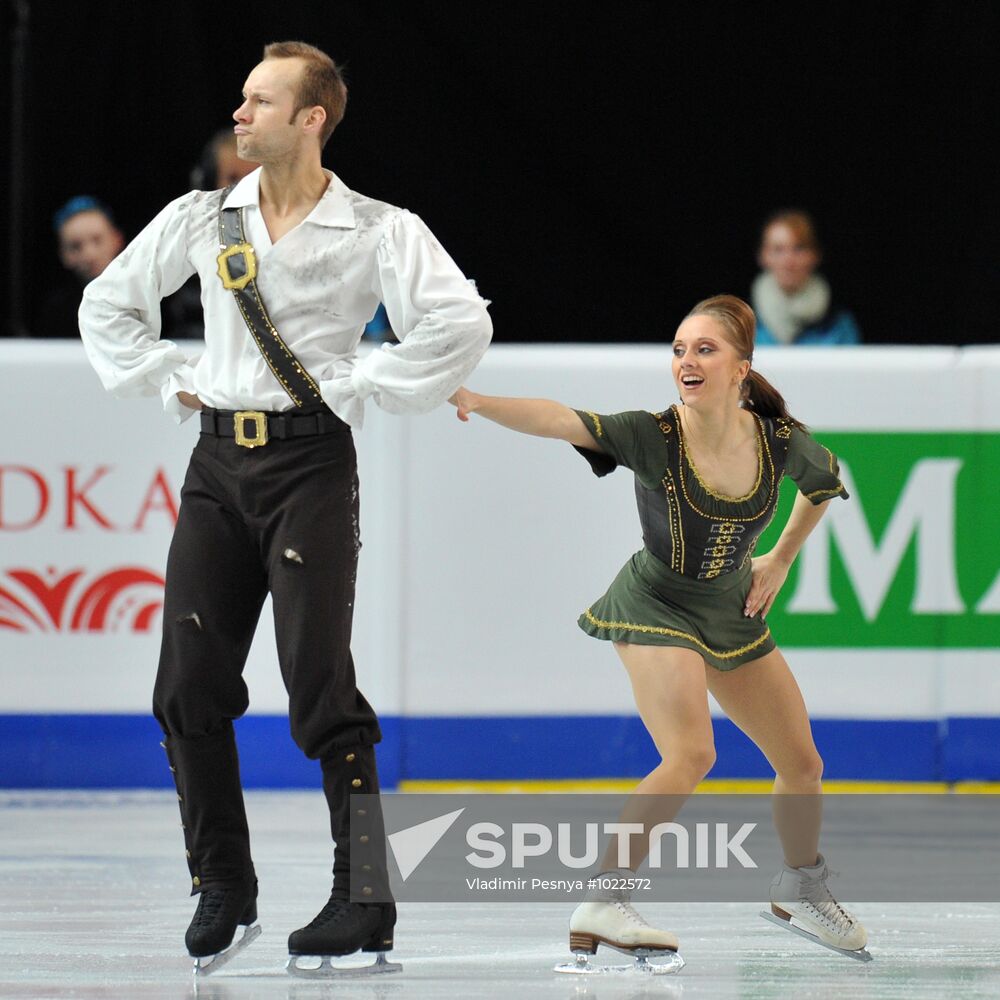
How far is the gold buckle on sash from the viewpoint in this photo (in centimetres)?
351

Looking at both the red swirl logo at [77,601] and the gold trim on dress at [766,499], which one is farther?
the red swirl logo at [77,601]

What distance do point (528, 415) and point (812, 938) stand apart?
1.19 metres

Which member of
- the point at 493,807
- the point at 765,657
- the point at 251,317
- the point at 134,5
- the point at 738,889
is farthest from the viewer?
the point at 134,5

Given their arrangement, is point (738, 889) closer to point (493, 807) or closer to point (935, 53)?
point (493, 807)

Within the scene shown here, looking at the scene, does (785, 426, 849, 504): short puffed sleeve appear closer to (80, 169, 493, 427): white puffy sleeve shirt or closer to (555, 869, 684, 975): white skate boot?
(80, 169, 493, 427): white puffy sleeve shirt

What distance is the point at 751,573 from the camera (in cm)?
390

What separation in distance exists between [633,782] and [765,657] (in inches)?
73.4

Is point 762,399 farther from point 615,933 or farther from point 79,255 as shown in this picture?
point 79,255

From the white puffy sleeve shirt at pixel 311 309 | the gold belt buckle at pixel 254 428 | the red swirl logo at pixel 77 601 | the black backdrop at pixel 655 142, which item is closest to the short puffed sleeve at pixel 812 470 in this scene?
the white puffy sleeve shirt at pixel 311 309

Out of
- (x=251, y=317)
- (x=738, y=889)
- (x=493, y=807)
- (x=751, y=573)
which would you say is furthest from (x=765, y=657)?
(x=493, y=807)

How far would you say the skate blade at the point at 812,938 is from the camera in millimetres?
3752

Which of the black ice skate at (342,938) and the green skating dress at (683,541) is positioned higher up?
the green skating dress at (683,541)

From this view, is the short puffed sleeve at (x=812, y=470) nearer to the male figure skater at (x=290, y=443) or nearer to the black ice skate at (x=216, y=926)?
the male figure skater at (x=290, y=443)

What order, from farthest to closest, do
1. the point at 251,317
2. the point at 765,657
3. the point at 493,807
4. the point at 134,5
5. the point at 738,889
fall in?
the point at 134,5
the point at 493,807
the point at 738,889
the point at 765,657
the point at 251,317
